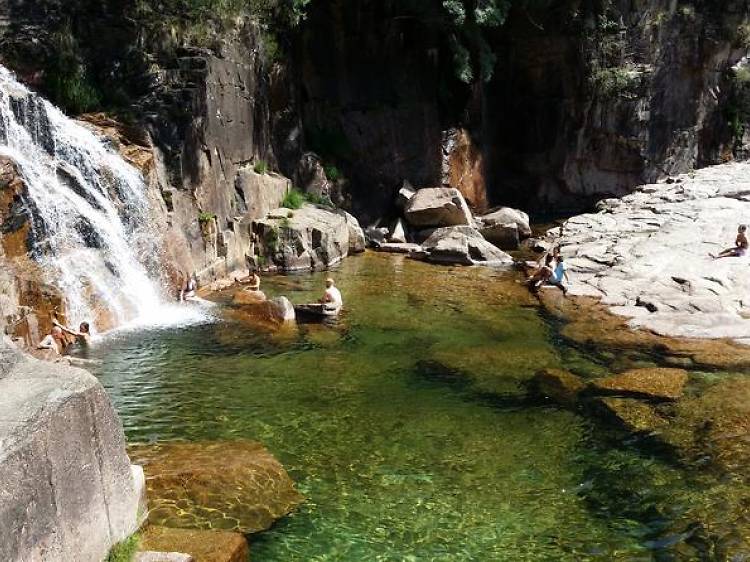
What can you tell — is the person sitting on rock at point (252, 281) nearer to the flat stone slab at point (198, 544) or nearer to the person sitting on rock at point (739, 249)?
the flat stone slab at point (198, 544)

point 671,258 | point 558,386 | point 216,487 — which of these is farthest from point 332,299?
point 671,258

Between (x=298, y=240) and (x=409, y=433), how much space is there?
34.8 feet

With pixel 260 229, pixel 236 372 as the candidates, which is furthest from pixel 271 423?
pixel 260 229

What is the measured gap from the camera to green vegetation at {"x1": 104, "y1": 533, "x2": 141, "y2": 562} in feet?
16.4

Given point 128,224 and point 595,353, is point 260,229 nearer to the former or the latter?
point 128,224

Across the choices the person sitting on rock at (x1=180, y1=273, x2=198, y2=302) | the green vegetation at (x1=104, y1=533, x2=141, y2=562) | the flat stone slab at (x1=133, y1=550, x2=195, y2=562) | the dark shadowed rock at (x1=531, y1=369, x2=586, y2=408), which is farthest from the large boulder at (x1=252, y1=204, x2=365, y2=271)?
the flat stone slab at (x1=133, y1=550, x2=195, y2=562)

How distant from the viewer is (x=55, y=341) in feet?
34.7

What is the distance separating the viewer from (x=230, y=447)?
762cm

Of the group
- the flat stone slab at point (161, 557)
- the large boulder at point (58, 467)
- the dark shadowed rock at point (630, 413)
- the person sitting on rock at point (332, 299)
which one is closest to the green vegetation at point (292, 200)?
the person sitting on rock at point (332, 299)

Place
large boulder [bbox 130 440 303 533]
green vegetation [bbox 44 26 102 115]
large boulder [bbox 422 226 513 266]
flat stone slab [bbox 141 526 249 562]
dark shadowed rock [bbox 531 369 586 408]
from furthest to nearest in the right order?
large boulder [bbox 422 226 513 266], green vegetation [bbox 44 26 102 115], dark shadowed rock [bbox 531 369 586 408], large boulder [bbox 130 440 303 533], flat stone slab [bbox 141 526 249 562]

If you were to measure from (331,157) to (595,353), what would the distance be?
1369cm

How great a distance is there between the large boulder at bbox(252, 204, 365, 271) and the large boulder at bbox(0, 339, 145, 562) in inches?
512

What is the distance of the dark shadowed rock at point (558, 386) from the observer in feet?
31.3

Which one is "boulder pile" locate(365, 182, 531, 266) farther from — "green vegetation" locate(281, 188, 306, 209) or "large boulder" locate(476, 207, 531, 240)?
"green vegetation" locate(281, 188, 306, 209)
